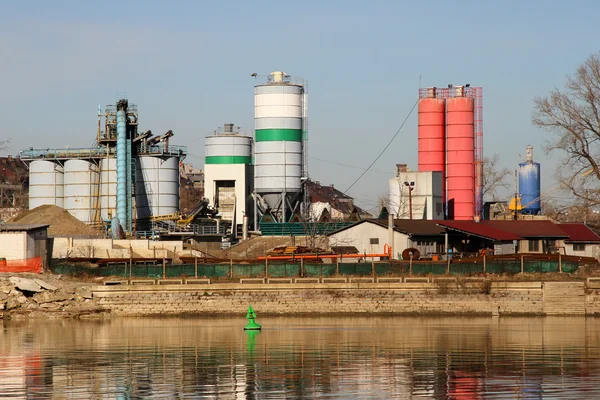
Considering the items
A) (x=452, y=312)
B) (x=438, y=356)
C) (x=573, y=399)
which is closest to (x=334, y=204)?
(x=452, y=312)

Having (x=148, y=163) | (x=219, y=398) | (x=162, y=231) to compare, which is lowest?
(x=219, y=398)

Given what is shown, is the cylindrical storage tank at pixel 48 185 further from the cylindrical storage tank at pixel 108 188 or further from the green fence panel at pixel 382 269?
the green fence panel at pixel 382 269

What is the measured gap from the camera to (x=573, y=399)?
27.7 m

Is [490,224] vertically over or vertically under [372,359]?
over

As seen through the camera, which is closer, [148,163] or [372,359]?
[372,359]

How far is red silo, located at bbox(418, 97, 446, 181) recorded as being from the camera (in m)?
93.9

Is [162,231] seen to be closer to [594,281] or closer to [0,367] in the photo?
[594,281]

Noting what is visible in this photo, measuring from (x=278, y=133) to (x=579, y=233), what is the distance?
25.7 m

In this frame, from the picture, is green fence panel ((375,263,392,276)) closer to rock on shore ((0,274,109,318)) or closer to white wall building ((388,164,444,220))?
rock on shore ((0,274,109,318))

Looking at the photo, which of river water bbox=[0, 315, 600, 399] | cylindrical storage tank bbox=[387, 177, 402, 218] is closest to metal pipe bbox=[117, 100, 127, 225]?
cylindrical storage tank bbox=[387, 177, 402, 218]

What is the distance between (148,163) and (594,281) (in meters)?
48.0

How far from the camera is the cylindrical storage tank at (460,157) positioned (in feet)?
306

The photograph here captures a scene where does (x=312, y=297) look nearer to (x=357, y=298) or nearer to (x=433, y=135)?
Answer: (x=357, y=298)

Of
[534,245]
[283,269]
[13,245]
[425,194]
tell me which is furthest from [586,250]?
[13,245]
